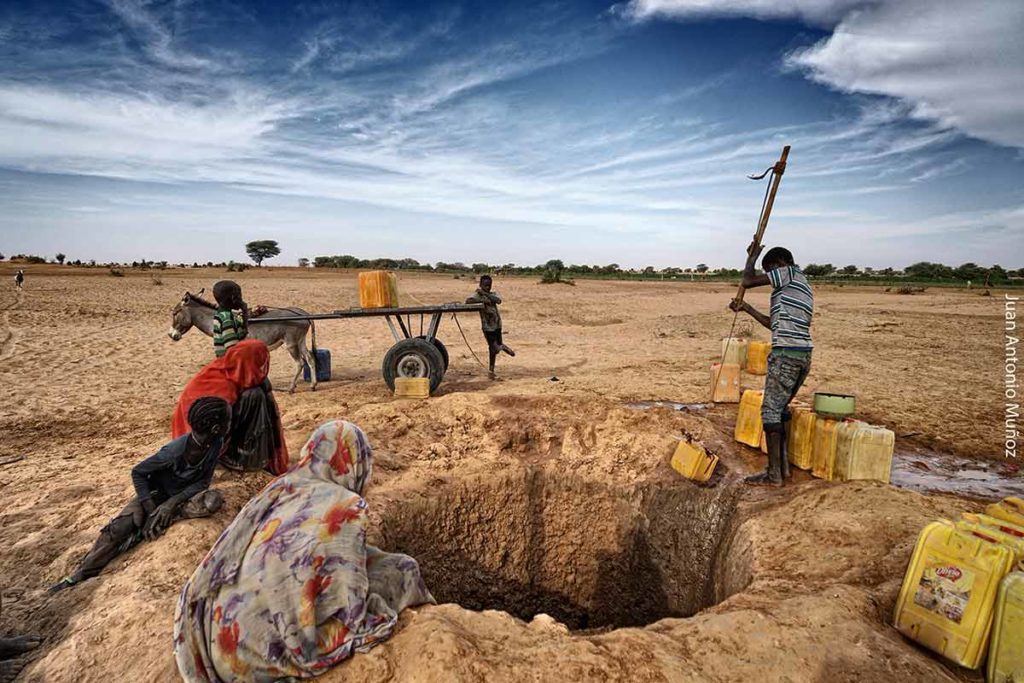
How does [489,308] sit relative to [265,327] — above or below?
above

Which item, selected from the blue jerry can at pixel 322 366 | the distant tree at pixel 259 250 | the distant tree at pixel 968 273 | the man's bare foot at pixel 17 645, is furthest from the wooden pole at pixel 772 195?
the distant tree at pixel 259 250

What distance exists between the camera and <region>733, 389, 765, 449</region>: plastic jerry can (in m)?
5.69

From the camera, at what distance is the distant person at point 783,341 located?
14.7 feet

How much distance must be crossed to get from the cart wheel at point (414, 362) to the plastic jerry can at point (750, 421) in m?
4.37

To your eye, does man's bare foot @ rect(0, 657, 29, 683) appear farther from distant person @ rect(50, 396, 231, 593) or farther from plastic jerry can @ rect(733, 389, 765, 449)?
plastic jerry can @ rect(733, 389, 765, 449)

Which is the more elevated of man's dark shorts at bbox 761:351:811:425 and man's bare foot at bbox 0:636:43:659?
man's dark shorts at bbox 761:351:811:425

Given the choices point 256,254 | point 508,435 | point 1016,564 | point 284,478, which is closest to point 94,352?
point 508,435

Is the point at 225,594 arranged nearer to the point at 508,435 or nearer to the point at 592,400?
the point at 508,435

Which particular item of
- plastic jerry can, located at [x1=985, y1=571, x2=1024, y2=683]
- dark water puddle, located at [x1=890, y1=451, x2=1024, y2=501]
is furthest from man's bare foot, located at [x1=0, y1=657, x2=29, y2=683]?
dark water puddle, located at [x1=890, y1=451, x2=1024, y2=501]

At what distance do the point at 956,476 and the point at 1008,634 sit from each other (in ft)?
11.8

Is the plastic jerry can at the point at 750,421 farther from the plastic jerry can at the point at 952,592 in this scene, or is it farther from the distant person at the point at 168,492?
the distant person at the point at 168,492

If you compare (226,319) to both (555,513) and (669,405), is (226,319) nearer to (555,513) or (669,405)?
(555,513)

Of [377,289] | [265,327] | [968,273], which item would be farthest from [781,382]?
[968,273]

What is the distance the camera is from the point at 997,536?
267 cm
